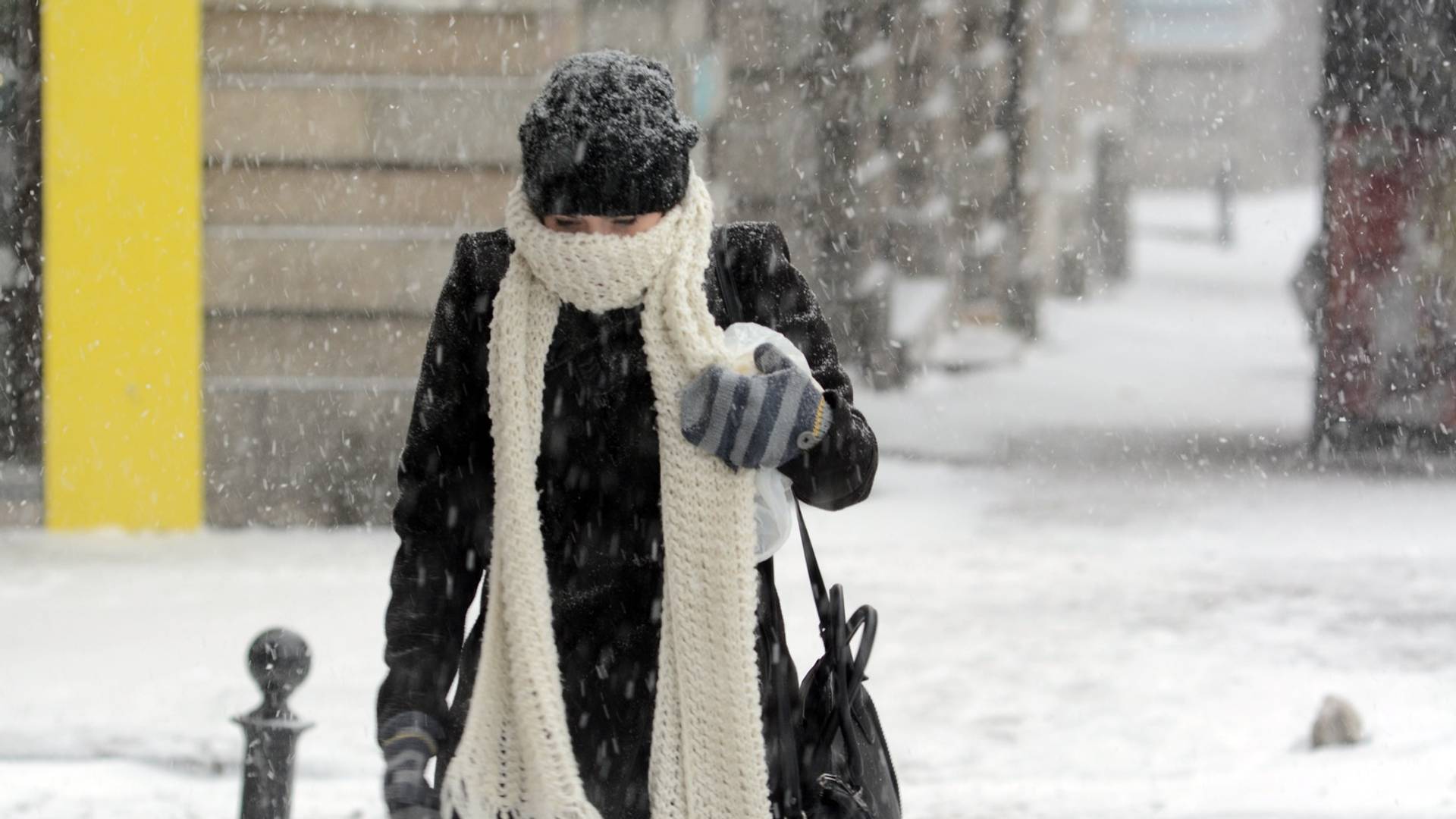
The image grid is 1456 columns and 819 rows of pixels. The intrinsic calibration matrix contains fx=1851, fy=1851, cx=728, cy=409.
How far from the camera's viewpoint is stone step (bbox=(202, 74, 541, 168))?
818 cm

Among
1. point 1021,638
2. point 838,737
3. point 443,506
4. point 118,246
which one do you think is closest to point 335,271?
→ point 118,246

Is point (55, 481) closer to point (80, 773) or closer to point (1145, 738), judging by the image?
point (80, 773)

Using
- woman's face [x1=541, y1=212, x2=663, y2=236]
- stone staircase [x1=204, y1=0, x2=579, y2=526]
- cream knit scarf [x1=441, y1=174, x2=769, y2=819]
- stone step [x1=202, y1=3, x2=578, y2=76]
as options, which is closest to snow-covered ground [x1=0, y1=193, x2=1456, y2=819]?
stone staircase [x1=204, y1=0, x2=579, y2=526]

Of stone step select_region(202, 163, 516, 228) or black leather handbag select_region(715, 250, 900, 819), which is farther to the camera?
stone step select_region(202, 163, 516, 228)

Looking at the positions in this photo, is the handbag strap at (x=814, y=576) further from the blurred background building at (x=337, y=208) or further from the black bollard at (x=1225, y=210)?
the black bollard at (x=1225, y=210)

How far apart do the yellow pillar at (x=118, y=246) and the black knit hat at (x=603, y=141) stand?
20.5ft

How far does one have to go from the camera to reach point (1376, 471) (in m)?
10.8

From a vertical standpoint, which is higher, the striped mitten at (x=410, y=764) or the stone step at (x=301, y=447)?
the striped mitten at (x=410, y=764)

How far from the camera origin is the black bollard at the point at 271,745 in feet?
11.7

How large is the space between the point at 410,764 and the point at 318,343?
621cm

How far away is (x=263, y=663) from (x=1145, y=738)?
3.23 m

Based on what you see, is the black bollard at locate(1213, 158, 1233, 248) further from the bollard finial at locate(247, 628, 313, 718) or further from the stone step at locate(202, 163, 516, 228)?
the bollard finial at locate(247, 628, 313, 718)

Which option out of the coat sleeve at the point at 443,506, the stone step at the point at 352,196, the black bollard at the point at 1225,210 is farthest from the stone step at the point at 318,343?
the black bollard at the point at 1225,210

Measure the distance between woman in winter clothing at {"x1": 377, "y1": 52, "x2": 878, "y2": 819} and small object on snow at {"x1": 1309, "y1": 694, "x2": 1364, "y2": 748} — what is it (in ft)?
12.4
